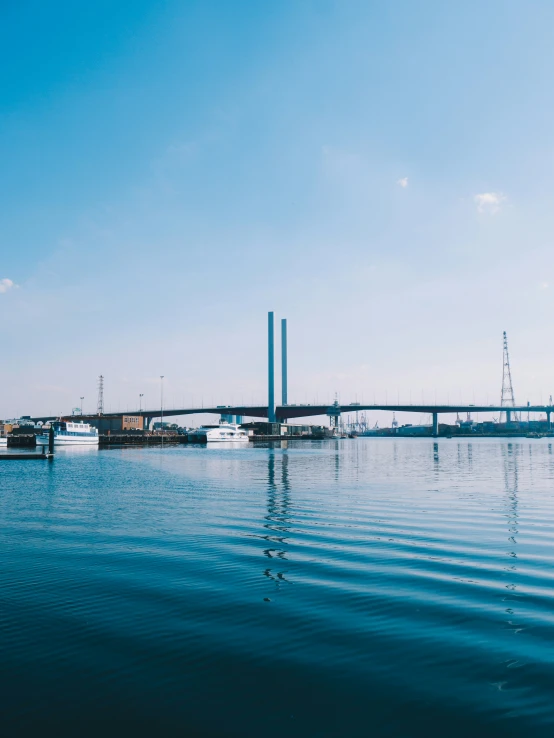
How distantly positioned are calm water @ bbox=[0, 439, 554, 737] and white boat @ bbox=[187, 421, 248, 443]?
109 meters

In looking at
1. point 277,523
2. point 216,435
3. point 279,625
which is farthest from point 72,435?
point 279,625

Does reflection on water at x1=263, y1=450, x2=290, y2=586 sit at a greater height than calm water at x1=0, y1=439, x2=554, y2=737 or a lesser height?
lesser

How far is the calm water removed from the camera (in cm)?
677

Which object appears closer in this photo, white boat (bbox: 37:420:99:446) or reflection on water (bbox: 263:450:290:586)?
reflection on water (bbox: 263:450:290:586)

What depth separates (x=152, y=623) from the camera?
9.89 m

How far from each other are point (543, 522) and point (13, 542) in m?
18.6

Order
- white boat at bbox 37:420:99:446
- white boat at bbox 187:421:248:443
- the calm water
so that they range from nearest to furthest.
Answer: the calm water, white boat at bbox 37:420:99:446, white boat at bbox 187:421:248:443

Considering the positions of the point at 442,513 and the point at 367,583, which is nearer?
the point at 367,583

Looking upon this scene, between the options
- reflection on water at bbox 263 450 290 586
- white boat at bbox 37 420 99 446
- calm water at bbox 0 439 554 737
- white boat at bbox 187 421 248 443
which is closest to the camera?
calm water at bbox 0 439 554 737

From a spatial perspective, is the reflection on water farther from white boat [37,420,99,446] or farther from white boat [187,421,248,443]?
white boat [187,421,248,443]

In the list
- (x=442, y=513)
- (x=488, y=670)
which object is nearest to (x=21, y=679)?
(x=488, y=670)

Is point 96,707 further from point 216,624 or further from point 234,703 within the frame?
point 216,624

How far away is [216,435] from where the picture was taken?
132 metres

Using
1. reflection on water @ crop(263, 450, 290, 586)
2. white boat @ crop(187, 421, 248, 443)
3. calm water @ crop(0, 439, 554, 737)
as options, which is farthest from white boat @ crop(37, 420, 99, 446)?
calm water @ crop(0, 439, 554, 737)
